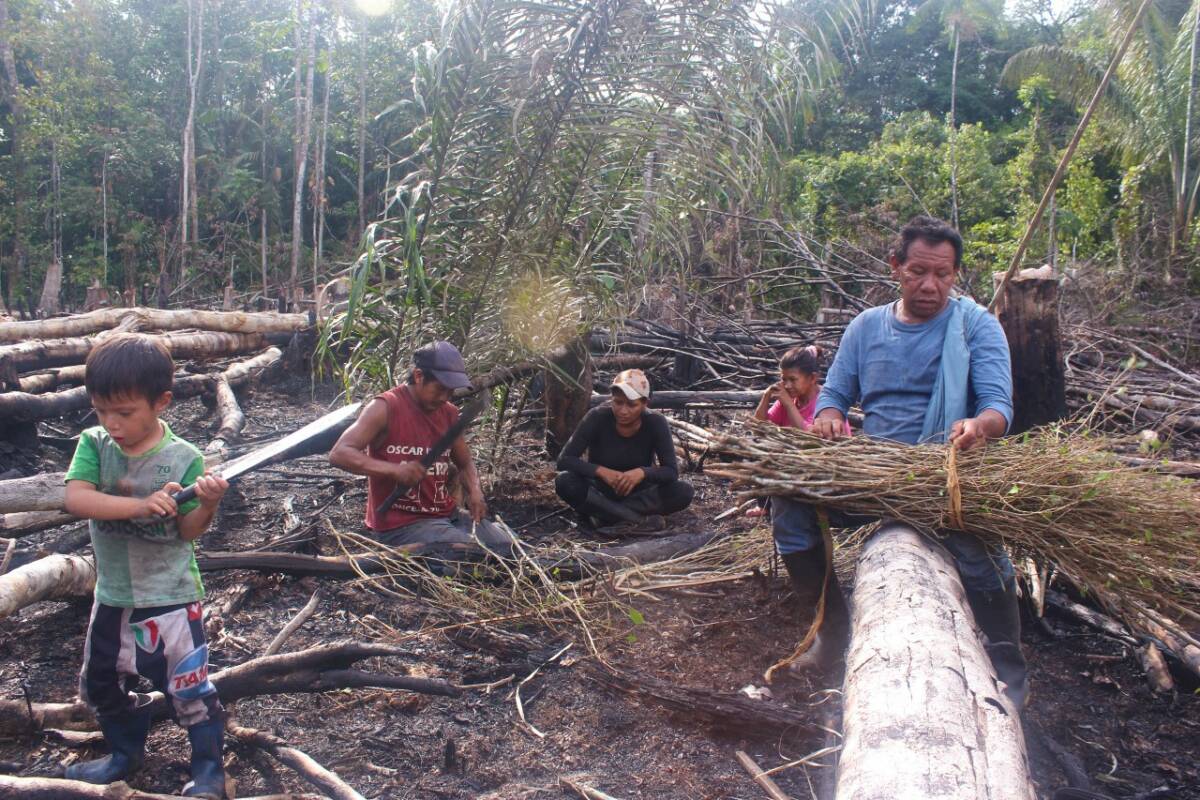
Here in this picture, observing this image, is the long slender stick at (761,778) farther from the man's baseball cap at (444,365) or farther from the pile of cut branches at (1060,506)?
the man's baseball cap at (444,365)

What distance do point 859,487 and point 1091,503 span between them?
2.07ft

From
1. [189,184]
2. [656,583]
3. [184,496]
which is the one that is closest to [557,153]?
[656,583]

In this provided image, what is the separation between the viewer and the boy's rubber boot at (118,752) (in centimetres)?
244

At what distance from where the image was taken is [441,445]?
14.2ft

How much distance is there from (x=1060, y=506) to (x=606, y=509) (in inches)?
126

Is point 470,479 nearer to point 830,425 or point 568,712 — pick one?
point 568,712

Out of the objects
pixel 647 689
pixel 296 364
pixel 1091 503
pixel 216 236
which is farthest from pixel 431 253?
pixel 216 236

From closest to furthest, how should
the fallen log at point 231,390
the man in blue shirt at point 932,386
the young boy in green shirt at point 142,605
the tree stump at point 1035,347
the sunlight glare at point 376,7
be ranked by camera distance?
the young boy in green shirt at point 142,605
the man in blue shirt at point 932,386
the tree stump at point 1035,347
the fallen log at point 231,390
the sunlight glare at point 376,7

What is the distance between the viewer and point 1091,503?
2631 mm

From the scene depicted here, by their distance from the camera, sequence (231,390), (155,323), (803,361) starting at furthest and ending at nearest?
(155,323)
(231,390)
(803,361)

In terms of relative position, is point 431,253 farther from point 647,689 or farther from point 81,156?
point 81,156

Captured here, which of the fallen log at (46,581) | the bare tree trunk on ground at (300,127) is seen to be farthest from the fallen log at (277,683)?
the bare tree trunk on ground at (300,127)

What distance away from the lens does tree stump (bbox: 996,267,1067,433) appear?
4.02m

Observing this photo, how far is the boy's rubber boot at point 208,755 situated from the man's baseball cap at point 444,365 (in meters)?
2.00
